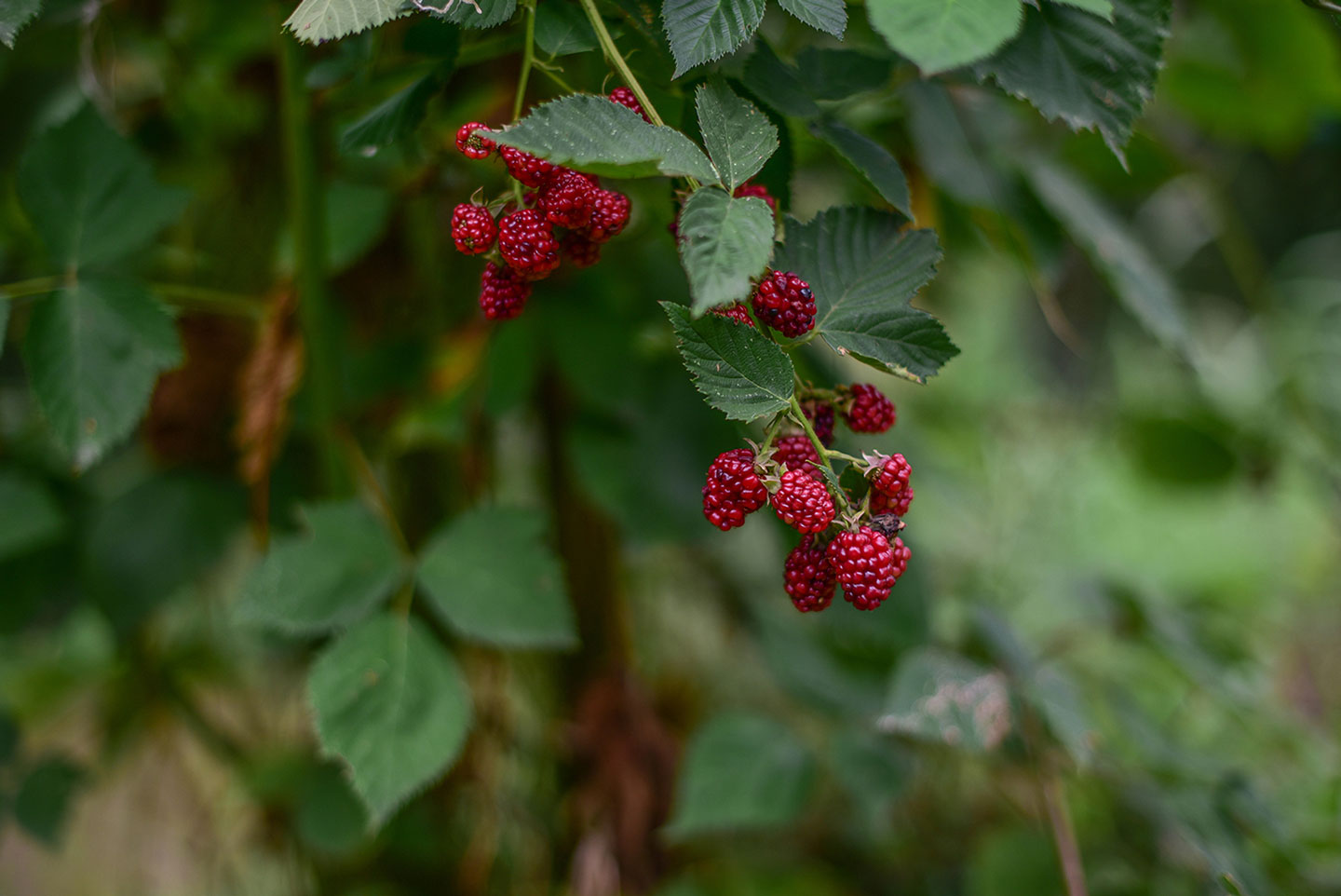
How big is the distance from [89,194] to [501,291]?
0.37m

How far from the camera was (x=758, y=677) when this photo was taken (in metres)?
1.28

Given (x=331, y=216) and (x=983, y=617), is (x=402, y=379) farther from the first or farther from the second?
(x=983, y=617)

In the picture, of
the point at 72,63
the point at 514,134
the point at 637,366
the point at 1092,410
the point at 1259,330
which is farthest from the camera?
the point at 1092,410

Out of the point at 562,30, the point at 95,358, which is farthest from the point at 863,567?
the point at 95,358

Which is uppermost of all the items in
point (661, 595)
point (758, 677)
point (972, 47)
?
point (972, 47)

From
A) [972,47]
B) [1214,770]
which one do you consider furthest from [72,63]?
[1214,770]

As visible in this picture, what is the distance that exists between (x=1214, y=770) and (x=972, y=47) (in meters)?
0.70

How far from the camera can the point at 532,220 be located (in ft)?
1.13

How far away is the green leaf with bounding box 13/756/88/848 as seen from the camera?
29.0 inches

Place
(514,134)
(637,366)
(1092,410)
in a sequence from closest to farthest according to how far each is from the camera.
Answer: (514,134), (637,366), (1092,410)

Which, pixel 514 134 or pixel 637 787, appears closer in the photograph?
pixel 514 134

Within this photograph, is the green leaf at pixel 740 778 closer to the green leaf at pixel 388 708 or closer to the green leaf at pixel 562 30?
the green leaf at pixel 388 708

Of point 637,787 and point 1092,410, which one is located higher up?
point 637,787

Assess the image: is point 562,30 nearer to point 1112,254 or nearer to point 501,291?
point 501,291
